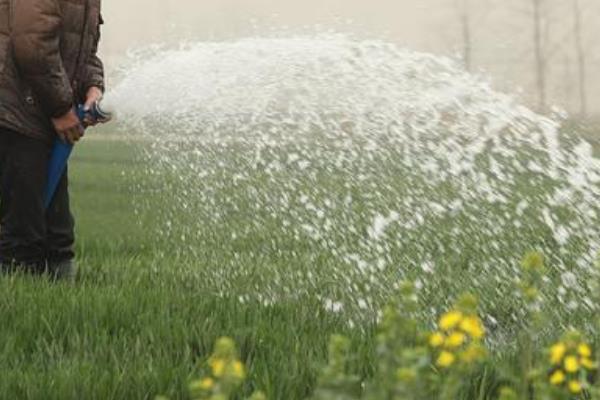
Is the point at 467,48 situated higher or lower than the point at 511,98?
lower

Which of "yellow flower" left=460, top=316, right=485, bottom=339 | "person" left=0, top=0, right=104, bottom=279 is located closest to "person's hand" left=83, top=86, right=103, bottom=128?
"person" left=0, top=0, right=104, bottom=279

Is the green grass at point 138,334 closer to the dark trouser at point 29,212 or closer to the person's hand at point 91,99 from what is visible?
the dark trouser at point 29,212

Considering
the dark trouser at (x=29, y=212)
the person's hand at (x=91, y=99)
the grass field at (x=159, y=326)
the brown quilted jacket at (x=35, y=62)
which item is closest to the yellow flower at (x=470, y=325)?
the grass field at (x=159, y=326)

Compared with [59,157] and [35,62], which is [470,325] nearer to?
[35,62]

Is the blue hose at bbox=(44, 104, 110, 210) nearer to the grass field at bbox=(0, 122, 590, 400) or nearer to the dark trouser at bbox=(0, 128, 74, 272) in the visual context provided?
the dark trouser at bbox=(0, 128, 74, 272)

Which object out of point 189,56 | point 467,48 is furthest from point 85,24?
point 467,48

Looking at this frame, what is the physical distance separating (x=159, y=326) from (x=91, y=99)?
5.28ft

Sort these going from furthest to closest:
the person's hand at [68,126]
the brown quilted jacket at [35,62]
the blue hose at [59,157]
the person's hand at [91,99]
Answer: the person's hand at [91,99]
the blue hose at [59,157]
the person's hand at [68,126]
the brown quilted jacket at [35,62]

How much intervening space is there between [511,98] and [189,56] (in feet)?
14.9

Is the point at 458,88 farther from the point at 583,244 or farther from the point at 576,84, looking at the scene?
the point at 576,84

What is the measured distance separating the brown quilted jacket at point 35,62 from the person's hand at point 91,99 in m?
0.23

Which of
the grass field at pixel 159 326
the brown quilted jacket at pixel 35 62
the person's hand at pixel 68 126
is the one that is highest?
the brown quilted jacket at pixel 35 62

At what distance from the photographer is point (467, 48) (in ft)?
176

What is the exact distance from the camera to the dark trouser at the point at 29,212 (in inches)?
163
